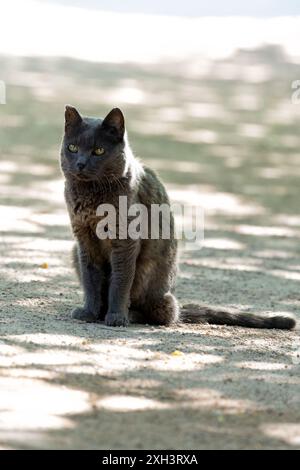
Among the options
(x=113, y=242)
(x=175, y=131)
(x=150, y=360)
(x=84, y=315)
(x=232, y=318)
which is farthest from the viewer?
(x=175, y=131)

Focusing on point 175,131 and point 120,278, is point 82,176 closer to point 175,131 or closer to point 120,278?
point 120,278

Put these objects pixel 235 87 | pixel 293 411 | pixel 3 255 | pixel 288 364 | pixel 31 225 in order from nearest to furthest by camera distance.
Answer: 1. pixel 293 411
2. pixel 288 364
3. pixel 3 255
4. pixel 31 225
5. pixel 235 87

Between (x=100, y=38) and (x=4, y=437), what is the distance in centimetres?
1344

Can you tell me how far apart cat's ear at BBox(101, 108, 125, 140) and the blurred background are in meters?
1.27

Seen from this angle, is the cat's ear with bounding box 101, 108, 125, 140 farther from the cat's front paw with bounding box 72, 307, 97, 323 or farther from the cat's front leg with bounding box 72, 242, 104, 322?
the cat's front paw with bounding box 72, 307, 97, 323

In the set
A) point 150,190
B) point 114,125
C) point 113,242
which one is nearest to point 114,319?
point 113,242

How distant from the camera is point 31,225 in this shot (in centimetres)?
977

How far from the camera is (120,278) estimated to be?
5816 millimetres

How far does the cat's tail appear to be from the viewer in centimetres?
621

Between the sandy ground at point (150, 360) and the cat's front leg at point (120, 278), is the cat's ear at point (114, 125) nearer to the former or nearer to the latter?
the cat's front leg at point (120, 278)

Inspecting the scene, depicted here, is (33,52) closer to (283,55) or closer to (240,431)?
(283,55)

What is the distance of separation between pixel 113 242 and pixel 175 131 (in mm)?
8121

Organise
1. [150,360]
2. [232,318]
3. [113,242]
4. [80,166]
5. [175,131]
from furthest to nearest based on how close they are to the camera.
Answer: [175,131]
[232,318]
[113,242]
[80,166]
[150,360]
